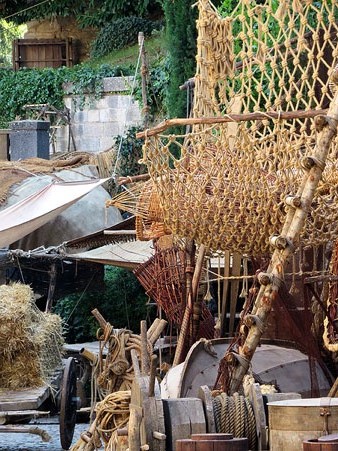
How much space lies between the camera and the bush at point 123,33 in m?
30.8

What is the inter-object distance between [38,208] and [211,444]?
1051 cm

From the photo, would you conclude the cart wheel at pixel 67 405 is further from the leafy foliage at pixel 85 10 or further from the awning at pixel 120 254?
the leafy foliage at pixel 85 10

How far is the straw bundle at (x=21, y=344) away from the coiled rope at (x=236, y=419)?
490 cm

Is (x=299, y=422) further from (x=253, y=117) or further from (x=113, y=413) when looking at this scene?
(x=253, y=117)

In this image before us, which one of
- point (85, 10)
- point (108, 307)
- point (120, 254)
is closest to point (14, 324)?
point (120, 254)

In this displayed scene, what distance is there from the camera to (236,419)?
720cm

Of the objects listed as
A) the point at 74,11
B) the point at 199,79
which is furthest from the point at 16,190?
the point at 74,11

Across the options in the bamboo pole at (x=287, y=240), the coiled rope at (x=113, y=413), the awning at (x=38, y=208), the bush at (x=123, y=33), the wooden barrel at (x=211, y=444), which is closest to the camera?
the wooden barrel at (x=211, y=444)

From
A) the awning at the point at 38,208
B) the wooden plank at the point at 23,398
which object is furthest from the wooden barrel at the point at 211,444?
the awning at the point at 38,208

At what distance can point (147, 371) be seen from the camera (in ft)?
29.0

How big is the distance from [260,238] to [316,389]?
4.16 ft

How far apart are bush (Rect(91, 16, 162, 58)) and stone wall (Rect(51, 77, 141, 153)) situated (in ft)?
18.1

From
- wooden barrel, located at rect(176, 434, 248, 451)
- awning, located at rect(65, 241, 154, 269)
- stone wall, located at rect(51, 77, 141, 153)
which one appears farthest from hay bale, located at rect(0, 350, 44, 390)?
stone wall, located at rect(51, 77, 141, 153)

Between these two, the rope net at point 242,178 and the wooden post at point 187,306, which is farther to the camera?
the wooden post at point 187,306
